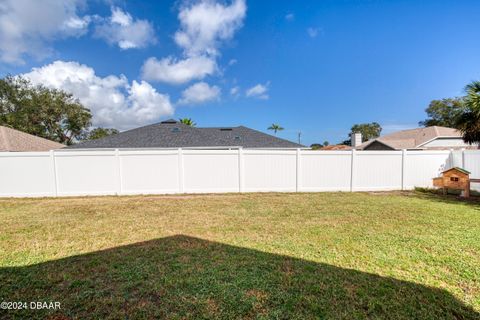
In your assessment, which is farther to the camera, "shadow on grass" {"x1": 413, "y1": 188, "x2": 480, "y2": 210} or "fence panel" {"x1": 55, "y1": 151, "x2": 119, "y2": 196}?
"fence panel" {"x1": 55, "y1": 151, "x2": 119, "y2": 196}

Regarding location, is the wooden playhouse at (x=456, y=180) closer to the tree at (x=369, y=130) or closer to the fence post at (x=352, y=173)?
the fence post at (x=352, y=173)

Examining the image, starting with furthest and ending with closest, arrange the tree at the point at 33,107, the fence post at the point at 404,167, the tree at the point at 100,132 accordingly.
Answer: the tree at the point at 100,132, the tree at the point at 33,107, the fence post at the point at 404,167

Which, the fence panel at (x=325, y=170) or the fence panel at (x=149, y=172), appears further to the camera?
the fence panel at (x=325, y=170)

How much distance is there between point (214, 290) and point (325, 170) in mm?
7686

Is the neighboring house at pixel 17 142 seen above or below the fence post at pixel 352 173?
above

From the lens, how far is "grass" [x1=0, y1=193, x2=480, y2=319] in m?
2.30

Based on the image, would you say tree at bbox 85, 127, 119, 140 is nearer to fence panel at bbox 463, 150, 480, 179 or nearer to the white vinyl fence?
the white vinyl fence

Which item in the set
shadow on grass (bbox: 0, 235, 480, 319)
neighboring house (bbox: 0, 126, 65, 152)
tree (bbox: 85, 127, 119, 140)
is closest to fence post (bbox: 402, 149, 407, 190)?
shadow on grass (bbox: 0, 235, 480, 319)

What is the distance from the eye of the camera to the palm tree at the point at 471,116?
24.0 ft

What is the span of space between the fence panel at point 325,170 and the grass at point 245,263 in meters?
3.00

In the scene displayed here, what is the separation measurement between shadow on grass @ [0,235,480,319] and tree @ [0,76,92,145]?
3074 centimetres

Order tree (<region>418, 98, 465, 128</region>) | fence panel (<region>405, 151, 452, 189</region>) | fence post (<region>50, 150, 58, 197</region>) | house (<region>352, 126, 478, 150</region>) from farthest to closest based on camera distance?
tree (<region>418, 98, 465, 128</region>), house (<region>352, 126, 478, 150</region>), fence panel (<region>405, 151, 452, 189</region>), fence post (<region>50, 150, 58, 197</region>)

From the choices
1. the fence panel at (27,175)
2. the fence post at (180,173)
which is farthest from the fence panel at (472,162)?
the fence panel at (27,175)

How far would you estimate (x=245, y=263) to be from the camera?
10.6 feet
